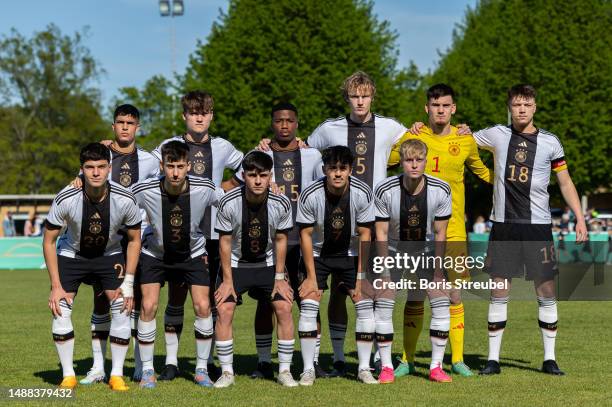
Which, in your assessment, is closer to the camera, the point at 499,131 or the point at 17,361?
the point at 499,131

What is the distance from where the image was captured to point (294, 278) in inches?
340

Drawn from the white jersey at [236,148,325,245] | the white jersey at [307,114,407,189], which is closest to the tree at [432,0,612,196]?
the white jersey at [307,114,407,189]

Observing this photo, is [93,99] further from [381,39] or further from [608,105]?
[608,105]

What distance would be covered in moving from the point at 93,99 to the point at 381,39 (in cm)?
2859

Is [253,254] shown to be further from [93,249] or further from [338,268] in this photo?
[93,249]

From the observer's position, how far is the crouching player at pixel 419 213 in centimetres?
817

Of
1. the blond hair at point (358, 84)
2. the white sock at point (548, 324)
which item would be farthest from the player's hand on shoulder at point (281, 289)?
the white sock at point (548, 324)

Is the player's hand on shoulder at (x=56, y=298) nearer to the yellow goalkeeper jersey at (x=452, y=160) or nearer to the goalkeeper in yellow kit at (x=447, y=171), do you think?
the goalkeeper in yellow kit at (x=447, y=171)

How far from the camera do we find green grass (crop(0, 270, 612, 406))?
7359mm

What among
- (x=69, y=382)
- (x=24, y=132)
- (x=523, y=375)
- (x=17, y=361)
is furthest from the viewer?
(x=24, y=132)

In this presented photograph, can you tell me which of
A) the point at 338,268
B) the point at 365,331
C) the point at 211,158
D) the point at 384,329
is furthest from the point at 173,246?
the point at 384,329

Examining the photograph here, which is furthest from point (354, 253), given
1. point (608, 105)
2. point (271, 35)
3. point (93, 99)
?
point (93, 99)

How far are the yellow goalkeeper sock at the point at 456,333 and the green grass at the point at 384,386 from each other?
1.31ft

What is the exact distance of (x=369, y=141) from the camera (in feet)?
29.0
